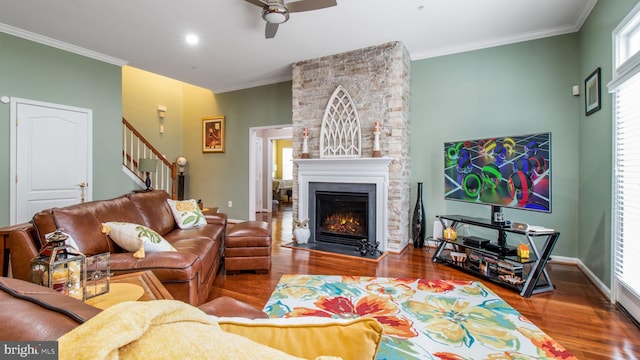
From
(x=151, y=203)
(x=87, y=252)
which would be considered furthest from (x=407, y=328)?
(x=151, y=203)

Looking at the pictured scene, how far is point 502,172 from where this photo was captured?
118 inches

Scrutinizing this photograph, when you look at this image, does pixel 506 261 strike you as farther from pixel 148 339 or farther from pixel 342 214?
pixel 148 339

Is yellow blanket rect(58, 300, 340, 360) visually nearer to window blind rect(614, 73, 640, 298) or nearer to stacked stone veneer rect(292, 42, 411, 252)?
window blind rect(614, 73, 640, 298)

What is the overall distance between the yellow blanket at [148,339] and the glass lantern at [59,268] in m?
1.26

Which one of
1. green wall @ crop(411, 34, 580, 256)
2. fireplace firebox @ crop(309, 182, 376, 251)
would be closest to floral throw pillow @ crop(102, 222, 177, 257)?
fireplace firebox @ crop(309, 182, 376, 251)

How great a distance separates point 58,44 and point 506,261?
6185 millimetres

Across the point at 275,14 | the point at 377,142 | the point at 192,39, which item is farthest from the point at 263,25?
the point at 377,142

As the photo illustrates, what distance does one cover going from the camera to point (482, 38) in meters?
3.86

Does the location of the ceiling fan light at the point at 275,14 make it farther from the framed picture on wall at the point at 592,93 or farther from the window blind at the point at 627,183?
the framed picture on wall at the point at 592,93

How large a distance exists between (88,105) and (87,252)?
3355mm

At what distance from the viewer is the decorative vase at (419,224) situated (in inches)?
169

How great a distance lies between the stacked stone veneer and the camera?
402 centimetres

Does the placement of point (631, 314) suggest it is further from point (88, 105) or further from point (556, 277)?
point (88, 105)

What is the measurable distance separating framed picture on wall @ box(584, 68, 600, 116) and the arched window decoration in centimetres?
255
